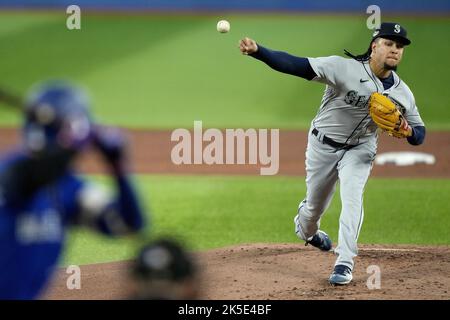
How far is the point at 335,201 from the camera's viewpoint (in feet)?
33.0

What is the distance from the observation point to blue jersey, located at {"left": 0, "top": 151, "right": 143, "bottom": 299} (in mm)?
2934

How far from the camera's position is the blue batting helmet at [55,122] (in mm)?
2729

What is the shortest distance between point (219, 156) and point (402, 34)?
6.05 m

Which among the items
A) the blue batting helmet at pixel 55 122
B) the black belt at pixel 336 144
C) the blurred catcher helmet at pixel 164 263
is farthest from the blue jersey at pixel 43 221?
the black belt at pixel 336 144

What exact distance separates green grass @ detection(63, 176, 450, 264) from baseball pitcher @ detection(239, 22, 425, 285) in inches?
58.8

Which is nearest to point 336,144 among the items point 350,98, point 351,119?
point 351,119

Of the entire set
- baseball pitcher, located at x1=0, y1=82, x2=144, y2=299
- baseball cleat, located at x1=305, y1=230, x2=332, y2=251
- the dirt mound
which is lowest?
the dirt mound

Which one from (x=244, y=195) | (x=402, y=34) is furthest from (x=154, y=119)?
(x=402, y=34)

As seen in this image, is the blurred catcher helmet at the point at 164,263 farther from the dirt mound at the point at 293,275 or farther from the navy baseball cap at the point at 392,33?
the navy baseball cap at the point at 392,33

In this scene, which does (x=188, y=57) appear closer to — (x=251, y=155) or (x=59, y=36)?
(x=59, y=36)

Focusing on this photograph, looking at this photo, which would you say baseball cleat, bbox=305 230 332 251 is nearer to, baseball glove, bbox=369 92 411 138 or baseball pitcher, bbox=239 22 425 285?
baseball pitcher, bbox=239 22 425 285

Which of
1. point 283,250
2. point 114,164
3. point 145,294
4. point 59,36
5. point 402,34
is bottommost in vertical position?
point 283,250

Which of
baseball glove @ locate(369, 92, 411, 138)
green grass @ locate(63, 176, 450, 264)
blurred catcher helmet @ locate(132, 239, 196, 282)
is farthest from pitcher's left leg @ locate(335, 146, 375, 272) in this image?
blurred catcher helmet @ locate(132, 239, 196, 282)

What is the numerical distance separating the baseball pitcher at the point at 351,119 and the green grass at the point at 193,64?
7921mm
